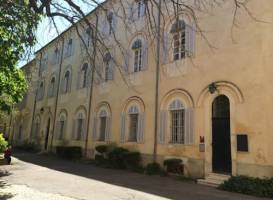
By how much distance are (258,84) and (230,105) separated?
4.65 feet

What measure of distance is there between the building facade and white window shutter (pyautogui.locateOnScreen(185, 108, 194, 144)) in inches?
1.8

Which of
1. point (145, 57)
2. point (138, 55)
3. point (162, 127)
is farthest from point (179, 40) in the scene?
point (162, 127)

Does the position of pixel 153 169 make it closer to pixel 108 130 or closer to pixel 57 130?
pixel 108 130

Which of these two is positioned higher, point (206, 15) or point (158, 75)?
point (206, 15)

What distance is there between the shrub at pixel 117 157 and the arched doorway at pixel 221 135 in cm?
530

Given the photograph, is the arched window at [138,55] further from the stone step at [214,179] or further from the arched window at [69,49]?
the arched window at [69,49]

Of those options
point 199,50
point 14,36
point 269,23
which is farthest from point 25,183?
point 269,23

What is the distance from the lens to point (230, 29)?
12164mm

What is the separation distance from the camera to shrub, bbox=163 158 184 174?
12742mm

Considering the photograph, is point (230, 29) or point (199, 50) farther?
point (199, 50)

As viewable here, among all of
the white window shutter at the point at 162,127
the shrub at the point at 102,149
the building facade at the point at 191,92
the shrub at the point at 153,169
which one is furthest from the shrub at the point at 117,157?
the white window shutter at the point at 162,127

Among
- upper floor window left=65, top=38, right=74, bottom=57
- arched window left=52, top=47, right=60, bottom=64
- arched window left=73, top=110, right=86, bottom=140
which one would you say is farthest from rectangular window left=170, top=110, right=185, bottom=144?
arched window left=52, top=47, right=60, bottom=64

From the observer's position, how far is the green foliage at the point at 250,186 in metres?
9.40

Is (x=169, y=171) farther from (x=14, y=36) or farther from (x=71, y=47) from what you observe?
(x=71, y=47)
